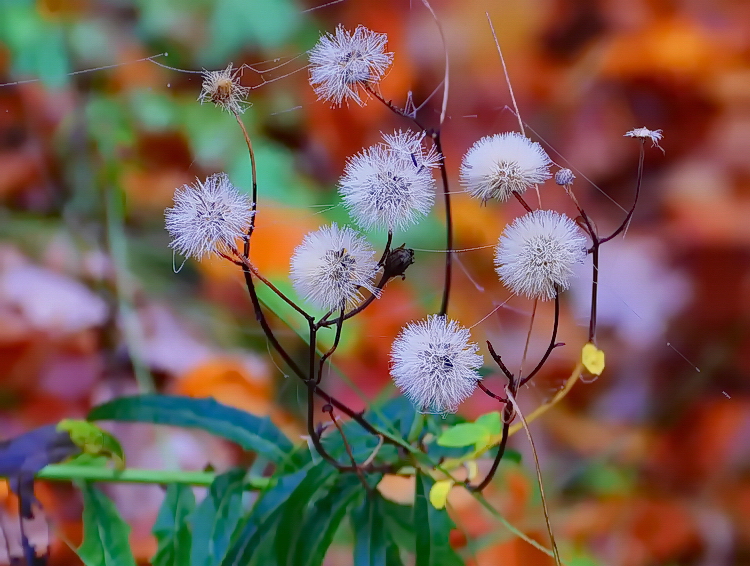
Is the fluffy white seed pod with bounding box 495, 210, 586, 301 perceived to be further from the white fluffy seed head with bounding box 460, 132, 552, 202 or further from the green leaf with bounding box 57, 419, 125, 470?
the green leaf with bounding box 57, 419, 125, 470

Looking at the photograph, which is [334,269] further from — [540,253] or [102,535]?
[102,535]

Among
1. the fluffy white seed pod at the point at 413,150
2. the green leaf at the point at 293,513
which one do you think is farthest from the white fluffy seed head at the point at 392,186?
the green leaf at the point at 293,513

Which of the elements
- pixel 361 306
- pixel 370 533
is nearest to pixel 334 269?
pixel 361 306

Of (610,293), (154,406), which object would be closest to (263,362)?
(154,406)

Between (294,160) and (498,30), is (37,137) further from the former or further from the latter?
(498,30)

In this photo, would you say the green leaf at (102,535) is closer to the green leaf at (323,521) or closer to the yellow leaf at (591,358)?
the green leaf at (323,521)

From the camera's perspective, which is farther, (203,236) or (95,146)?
(95,146)
